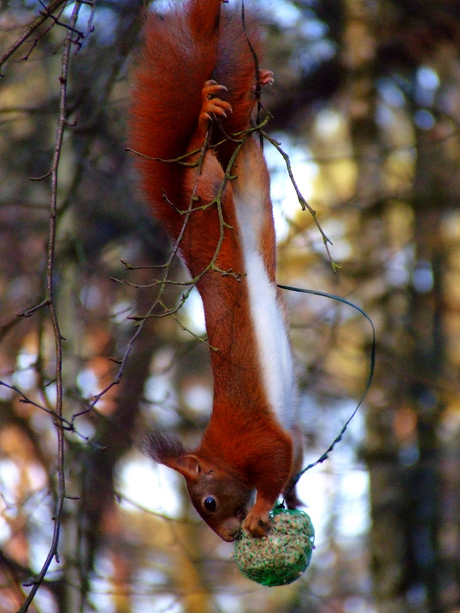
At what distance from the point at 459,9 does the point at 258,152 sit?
3.61 metres

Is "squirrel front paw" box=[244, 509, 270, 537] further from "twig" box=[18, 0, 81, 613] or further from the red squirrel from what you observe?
"twig" box=[18, 0, 81, 613]

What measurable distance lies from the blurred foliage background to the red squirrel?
84 centimetres

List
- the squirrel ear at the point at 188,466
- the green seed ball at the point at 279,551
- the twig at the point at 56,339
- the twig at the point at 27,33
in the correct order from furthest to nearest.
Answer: the squirrel ear at the point at 188,466 < the green seed ball at the point at 279,551 < the twig at the point at 27,33 < the twig at the point at 56,339

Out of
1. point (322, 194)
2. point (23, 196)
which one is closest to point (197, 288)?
point (23, 196)

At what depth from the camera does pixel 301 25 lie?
198 inches

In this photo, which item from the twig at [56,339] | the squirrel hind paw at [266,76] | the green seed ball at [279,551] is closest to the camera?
the twig at [56,339]

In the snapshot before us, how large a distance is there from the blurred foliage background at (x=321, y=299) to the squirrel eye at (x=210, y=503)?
84 centimetres

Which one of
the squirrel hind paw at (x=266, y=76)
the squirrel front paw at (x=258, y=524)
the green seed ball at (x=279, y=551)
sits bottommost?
the green seed ball at (x=279, y=551)

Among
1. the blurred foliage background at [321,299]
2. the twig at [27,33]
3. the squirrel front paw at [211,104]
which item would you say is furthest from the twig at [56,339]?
the blurred foliage background at [321,299]

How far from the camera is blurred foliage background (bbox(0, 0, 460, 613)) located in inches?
139

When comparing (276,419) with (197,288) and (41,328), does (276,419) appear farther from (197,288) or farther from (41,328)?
(41,328)

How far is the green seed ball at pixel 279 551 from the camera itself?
78.4 inches

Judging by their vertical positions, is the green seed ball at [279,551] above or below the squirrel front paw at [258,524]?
below

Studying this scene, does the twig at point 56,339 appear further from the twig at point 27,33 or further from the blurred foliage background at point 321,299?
the blurred foliage background at point 321,299
